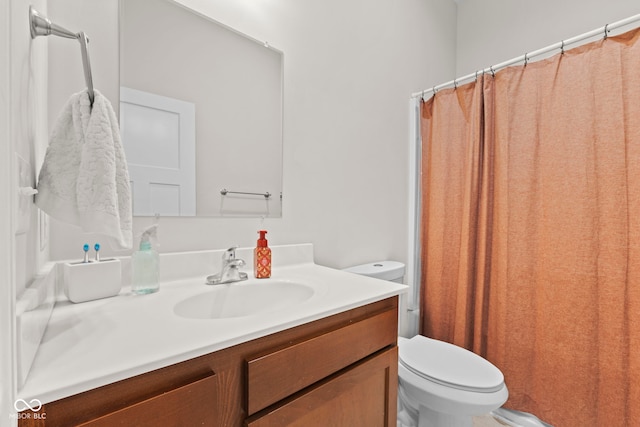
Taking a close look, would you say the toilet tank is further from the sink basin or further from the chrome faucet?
the chrome faucet

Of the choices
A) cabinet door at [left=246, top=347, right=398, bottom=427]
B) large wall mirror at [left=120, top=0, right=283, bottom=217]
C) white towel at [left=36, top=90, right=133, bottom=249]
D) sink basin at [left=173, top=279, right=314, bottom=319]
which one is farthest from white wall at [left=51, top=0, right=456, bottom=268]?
cabinet door at [left=246, top=347, right=398, bottom=427]

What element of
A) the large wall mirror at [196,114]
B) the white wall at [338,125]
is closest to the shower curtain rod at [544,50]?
the white wall at [338,125]

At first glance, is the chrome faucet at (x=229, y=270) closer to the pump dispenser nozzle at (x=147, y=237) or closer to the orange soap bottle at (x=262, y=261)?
the orange soap bottle at (x=262, y=261)

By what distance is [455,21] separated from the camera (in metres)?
2.25

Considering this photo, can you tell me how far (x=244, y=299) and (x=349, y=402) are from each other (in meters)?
0.44

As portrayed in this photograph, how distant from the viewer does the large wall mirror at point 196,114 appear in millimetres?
937

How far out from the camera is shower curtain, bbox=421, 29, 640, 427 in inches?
46.1

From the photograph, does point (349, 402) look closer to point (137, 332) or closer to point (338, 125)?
point (137, 332)

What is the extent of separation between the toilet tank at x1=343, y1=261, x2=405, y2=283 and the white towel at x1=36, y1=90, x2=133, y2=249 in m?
1.05

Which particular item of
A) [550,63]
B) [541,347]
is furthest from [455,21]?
[541,347]

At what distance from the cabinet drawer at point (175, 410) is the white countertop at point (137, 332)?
5 cm

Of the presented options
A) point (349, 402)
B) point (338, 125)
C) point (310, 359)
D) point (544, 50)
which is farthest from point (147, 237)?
point (544, 50)

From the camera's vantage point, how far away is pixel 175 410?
0.50m

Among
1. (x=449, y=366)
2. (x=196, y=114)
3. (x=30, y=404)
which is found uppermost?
(x=196, y=114)
